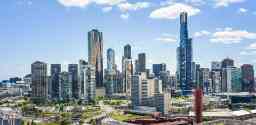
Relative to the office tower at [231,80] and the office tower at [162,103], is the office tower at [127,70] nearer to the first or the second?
the office tower at [231,80]

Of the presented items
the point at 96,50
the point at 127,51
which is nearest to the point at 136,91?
the point at 96,50

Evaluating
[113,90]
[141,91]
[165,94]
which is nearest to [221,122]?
[165,94]

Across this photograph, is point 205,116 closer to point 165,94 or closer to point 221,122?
point 165,94

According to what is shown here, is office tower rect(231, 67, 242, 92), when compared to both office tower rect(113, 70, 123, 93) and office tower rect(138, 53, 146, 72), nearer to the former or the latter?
office tower rect(138, 53, 146, 72)

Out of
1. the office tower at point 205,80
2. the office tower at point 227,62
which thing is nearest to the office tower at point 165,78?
the office tower at point 205,80

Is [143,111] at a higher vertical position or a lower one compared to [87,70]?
lower

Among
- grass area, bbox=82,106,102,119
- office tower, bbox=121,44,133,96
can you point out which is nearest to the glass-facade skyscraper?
office tower, bbox=121,44,133,96
